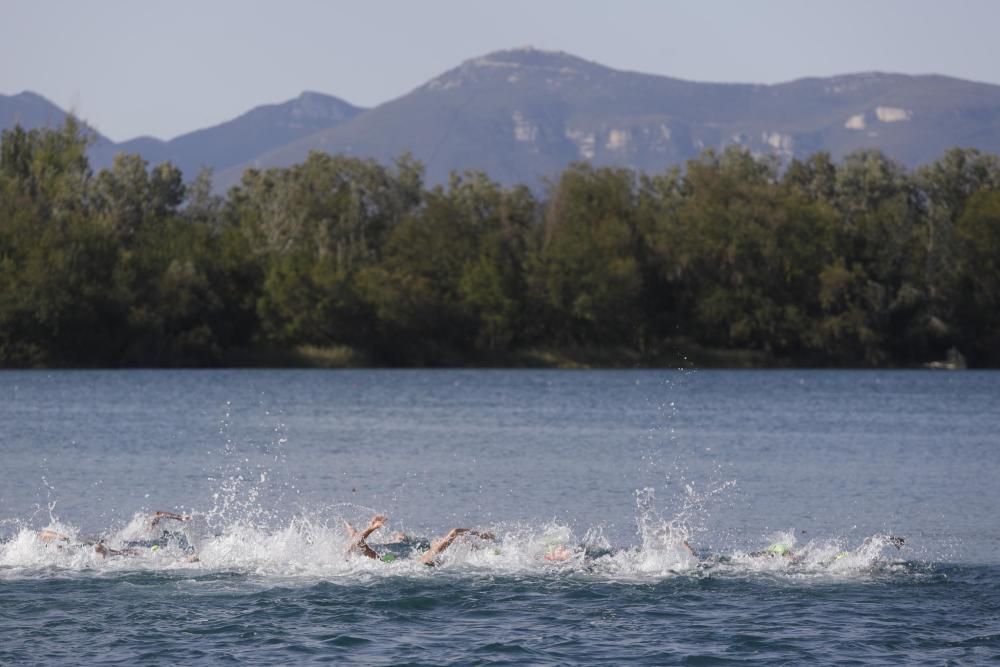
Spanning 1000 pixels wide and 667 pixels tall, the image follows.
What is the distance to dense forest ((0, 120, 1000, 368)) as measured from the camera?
100125 millimetres

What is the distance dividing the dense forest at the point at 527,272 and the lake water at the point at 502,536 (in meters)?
43.4

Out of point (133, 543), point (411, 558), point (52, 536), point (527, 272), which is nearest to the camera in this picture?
point (52, 536)

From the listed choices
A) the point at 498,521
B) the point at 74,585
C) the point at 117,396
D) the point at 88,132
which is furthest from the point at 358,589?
the point at 88,132

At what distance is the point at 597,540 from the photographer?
25.2 metres

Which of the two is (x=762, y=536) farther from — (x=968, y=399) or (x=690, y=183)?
(x=690, y=183)

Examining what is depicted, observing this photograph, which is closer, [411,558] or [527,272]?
[411,558]

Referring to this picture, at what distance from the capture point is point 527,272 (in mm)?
110000

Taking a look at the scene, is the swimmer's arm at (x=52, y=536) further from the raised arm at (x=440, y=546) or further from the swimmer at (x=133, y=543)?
the raised arm at (x=440, y=546)

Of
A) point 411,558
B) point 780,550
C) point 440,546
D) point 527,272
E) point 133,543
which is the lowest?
point 133,543

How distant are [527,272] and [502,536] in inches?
3354

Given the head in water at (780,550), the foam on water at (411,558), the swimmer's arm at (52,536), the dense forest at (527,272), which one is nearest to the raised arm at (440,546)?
the foam on water at (411,558)

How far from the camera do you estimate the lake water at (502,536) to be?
18000 millimetres

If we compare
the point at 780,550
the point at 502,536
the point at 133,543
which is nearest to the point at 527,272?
the point at 502,536

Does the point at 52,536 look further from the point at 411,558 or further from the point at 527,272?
the point at 527,272
